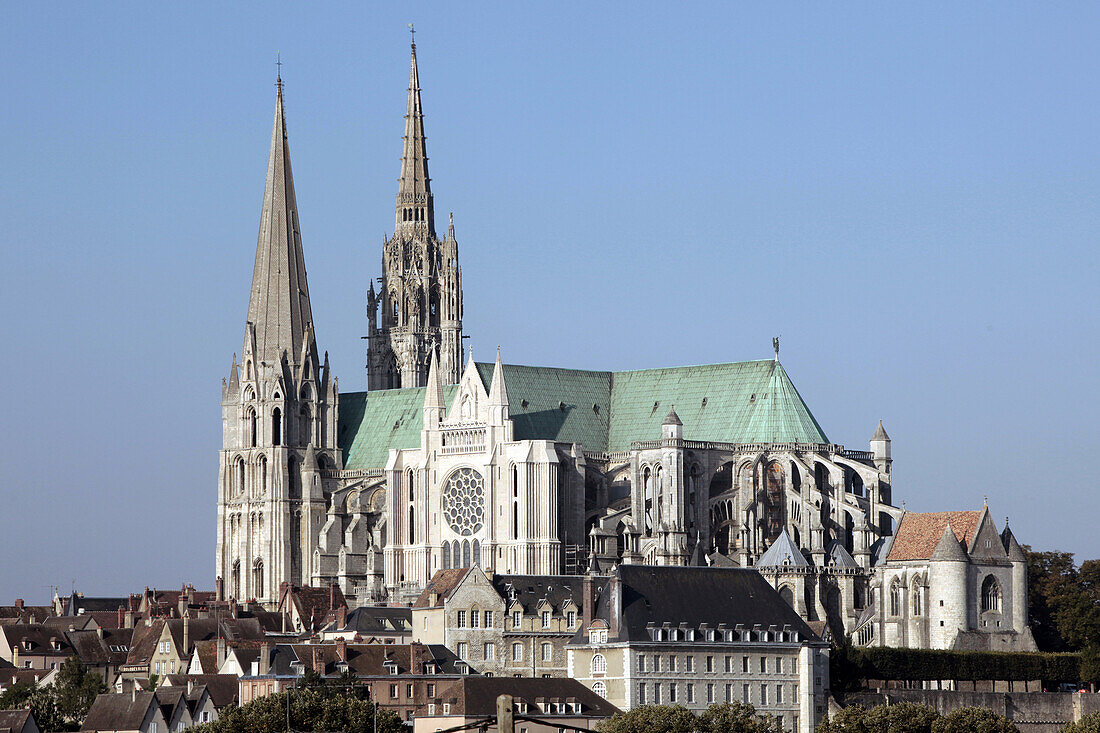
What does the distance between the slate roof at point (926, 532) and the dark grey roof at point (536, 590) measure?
18.0m

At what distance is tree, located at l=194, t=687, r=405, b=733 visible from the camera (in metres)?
92.9

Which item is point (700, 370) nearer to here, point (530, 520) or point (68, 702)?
point (530, 520)

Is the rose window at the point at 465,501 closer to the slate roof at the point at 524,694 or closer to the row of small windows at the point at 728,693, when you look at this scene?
the row of small windows at the point at 728,693

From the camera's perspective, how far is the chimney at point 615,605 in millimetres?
110375

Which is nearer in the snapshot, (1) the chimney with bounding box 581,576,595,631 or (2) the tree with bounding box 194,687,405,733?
(2) the tree with bounding box 194,687,405,733

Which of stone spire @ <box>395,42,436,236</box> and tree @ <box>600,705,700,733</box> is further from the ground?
stone spire @ <box>395,42,436,236</box>

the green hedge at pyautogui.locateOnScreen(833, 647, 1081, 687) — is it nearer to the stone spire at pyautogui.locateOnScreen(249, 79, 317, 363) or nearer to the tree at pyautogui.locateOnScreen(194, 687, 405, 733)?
the tree at pyautogui.locateOnScreen(194, 687, 405, 733)

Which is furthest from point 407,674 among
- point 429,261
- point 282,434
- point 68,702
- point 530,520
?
point 429,261

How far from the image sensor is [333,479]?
151250 millimetres

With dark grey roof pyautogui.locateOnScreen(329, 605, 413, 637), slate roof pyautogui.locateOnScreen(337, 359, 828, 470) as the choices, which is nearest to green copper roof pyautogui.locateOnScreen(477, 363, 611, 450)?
slate roof pyautogui.locateOnScreen(337, 359, 828, 470)

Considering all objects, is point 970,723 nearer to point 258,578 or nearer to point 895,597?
point 895,597

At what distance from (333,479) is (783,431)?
29.2 meters

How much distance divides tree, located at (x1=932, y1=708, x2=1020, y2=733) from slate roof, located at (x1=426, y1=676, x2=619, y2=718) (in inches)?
524

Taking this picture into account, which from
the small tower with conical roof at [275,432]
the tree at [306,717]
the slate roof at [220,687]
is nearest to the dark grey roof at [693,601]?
the slate roof at [220,687]
